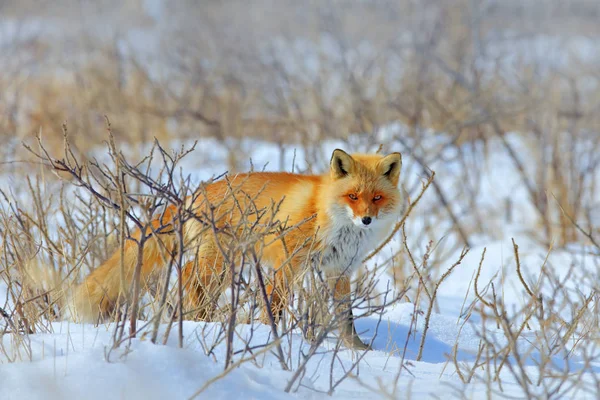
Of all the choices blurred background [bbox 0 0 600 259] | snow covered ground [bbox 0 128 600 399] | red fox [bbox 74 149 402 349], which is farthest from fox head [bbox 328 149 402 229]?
blurred background [bbox 0 0 600 259]

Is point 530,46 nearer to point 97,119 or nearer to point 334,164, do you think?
point 97,119

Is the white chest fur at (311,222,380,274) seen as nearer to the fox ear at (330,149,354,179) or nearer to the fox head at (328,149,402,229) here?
the fox head at (328,149,402,229)

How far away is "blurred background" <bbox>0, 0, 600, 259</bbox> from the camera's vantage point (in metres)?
8.52

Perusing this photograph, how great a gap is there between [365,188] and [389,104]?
14.9ft

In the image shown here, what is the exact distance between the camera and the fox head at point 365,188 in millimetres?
3920

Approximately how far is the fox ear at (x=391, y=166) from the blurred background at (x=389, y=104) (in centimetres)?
300

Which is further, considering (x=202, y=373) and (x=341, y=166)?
(x=341, y=166)

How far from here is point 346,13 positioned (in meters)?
17.0

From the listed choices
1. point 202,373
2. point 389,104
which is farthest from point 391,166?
point 389,104

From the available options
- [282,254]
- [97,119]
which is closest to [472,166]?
[97,119]

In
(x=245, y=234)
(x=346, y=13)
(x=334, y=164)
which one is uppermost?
(x=346, y=13)

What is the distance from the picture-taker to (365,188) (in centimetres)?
399

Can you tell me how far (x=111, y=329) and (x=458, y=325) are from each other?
2.09 m

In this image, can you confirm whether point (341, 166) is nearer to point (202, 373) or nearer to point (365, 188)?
point (365, 188)
